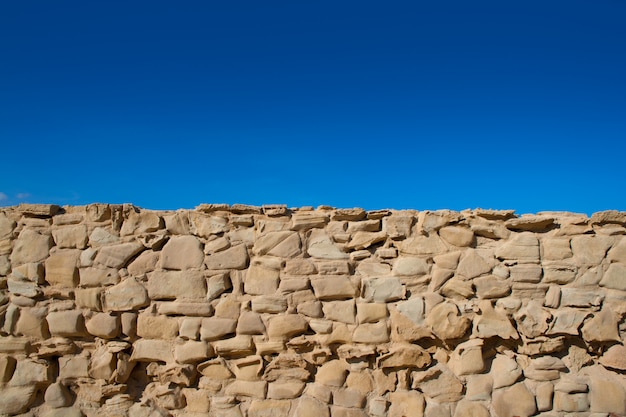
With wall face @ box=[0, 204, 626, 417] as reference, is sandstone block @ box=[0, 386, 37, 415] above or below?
below

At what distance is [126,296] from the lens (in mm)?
3713

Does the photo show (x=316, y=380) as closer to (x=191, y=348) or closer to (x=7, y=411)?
(x=191, y=348)

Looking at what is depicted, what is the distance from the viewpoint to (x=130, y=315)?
370 centimetres

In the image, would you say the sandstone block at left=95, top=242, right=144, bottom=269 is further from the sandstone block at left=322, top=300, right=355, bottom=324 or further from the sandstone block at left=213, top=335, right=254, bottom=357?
the sandstone block at left=322, top=300, right=355, bottom=324

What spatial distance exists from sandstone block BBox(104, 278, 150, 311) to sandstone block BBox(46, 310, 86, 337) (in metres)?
0.24

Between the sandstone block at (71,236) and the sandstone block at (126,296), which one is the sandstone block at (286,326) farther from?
the sandstone block at (71,236)

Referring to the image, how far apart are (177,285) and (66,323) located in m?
0.92

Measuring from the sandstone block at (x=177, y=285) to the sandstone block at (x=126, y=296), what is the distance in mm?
68

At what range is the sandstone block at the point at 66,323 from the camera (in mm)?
3697

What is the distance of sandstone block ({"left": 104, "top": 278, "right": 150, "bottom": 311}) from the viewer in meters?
3.70

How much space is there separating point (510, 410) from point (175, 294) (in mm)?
2686

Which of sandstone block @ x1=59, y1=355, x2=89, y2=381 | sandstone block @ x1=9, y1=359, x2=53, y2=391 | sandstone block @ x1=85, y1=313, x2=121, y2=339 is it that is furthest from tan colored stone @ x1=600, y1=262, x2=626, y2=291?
sandstone block @ x1=9, y1=359, x2=53, y2=391

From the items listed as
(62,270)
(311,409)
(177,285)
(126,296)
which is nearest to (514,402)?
(311,409)

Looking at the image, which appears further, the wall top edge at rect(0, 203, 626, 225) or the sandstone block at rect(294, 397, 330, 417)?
the wall top edge at rect(0, 203, 626, 225)
